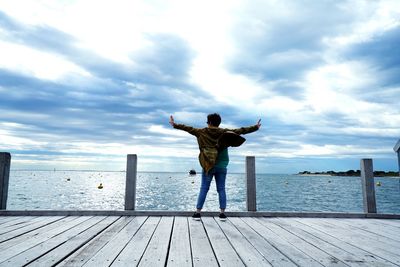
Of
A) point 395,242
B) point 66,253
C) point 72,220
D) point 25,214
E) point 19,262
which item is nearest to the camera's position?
point 19,262

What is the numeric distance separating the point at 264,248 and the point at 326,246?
0.82 m

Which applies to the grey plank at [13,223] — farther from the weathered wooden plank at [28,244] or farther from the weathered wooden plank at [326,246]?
the weathered wooden plank at [326,246]

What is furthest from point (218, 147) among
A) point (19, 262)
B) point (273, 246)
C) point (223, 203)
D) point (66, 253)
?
point (19, 262)

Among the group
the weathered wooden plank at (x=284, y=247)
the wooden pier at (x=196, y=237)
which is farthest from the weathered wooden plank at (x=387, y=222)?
the weathered wooden plank at (x=284, y=247)

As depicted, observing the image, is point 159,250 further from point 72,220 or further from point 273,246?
point 72,220

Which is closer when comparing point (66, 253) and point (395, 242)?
point (66, 253)

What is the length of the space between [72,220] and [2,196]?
1885 millimetres

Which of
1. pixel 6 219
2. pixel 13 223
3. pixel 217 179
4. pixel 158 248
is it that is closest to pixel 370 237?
pixel 217 179

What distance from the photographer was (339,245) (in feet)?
10.8

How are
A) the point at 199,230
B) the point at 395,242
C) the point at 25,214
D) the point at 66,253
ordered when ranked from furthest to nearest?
the point at 25,214 → the point at 199,230 → the point at 395,242 → the point at 66,253

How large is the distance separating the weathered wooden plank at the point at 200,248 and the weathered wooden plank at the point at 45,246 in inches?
63.4

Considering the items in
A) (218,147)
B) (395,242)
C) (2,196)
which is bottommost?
(395,242)

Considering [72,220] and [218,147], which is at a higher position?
[218,147]

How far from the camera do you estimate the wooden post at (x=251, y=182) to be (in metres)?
5.69
